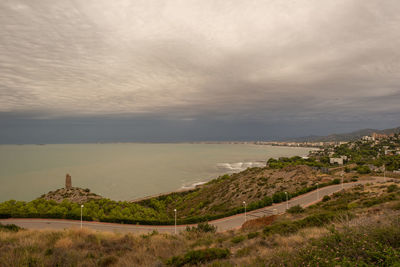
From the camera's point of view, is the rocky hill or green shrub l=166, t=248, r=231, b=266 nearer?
green shrub l=166, t=248, r=231, b=266

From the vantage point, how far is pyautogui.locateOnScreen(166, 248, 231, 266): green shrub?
7260mm

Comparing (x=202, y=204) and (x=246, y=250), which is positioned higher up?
(x=246, y=250)

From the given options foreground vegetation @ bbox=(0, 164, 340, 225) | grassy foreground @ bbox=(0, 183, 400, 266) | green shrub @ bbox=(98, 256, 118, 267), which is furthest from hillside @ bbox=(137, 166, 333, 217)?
green shrub @ bbox=(98, 256, 118, 267)

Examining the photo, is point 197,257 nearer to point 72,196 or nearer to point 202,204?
point 202,204

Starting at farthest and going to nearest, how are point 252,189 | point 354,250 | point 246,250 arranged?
point 252,189
point 246,250
point 354,250

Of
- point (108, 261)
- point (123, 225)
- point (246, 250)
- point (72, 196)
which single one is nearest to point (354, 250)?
point (246, 250)

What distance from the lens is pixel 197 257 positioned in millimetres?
7477

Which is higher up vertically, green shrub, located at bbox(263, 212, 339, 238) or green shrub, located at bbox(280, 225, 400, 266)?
green shrub, located at bbox(280, 225, 400, 266)

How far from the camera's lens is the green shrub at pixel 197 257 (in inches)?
286

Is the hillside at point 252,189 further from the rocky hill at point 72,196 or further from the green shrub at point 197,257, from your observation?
the green shrub at point 197,257

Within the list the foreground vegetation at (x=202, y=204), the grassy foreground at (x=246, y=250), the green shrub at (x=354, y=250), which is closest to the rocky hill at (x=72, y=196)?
the foreground vegetation at (x=202, y=204)

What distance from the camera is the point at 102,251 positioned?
28.4 feet

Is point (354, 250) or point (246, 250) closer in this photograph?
point (354, 250)

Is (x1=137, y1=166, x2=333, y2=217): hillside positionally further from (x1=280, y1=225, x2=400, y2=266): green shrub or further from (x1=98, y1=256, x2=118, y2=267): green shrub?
(x1=280, y1=225, x2=400, y2=266): green shrub
